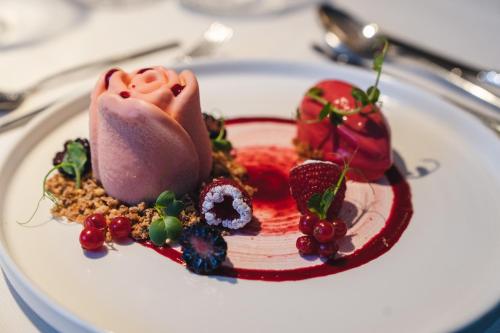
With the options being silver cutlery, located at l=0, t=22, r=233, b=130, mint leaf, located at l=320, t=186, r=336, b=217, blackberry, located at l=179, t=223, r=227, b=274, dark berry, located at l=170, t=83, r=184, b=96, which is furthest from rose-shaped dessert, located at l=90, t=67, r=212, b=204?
silver cutlery, located at l=0, t=22, r=233, b=130

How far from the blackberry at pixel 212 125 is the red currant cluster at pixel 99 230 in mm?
385

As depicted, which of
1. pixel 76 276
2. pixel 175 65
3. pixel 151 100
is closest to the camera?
pixel 76 276

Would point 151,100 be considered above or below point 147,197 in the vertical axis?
above

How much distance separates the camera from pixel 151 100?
117 cm

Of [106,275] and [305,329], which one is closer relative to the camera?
[305,329]

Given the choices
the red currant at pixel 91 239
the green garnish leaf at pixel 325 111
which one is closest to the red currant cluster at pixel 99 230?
the red currant at pixel 91 239

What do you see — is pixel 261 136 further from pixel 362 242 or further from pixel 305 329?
pixel 305 329

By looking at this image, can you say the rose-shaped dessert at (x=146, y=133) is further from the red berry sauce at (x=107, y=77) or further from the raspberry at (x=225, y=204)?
the raspberry at (x=225, y=204)

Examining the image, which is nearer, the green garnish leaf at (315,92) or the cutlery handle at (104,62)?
the green garnish leaf at (315,92)

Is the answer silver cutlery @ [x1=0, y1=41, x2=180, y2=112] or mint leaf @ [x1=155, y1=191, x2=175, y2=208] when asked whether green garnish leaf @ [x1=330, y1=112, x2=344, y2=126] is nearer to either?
mint leaf @ [x1=155, y1=191, x2=175, y2=208]

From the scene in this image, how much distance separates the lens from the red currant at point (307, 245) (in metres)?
1.13

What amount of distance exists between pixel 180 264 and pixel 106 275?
144 mm

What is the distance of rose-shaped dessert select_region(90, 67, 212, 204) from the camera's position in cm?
117

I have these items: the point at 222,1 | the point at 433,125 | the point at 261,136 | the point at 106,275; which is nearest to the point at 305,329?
the point at 106,275
